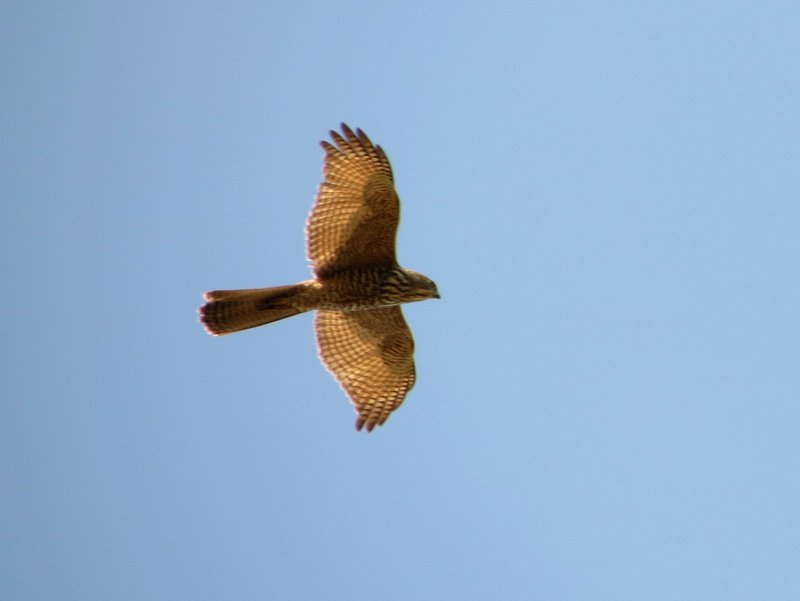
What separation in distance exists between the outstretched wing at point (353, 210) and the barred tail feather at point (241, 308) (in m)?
0.68

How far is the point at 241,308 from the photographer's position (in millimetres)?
14062

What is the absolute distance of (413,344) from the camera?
15805 mm

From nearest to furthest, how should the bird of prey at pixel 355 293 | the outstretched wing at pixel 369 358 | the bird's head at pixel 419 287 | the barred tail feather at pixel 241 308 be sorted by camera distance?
the barred tail feather at pixel 241 308, the bird of prey at pixel 355 293, the bird's head at pixel 419 287, the outstretched wing at pixel 369 358

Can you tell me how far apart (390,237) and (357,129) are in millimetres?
1281

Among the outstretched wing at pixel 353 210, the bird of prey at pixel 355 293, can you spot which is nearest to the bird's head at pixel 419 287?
the bird of prey at pixel 355 293

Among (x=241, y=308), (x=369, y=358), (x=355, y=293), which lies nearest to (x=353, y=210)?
(x=355, y=293)

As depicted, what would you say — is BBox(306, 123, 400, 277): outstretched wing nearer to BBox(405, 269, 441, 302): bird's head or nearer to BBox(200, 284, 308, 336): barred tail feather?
BBox(405, 269, 441, 302): bird's head

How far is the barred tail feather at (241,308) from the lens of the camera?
14.0 meters

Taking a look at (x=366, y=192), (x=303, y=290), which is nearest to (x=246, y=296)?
(x=303, y=290)

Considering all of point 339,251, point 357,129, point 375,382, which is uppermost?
point 357,129

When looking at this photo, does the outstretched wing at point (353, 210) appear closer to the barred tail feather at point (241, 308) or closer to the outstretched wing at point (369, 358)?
the barred tail feather at point (241, 308)

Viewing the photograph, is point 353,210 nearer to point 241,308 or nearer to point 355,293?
point 355,293

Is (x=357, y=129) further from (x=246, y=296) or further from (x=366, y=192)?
(x=246, y=296)

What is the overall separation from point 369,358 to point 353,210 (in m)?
2.27
